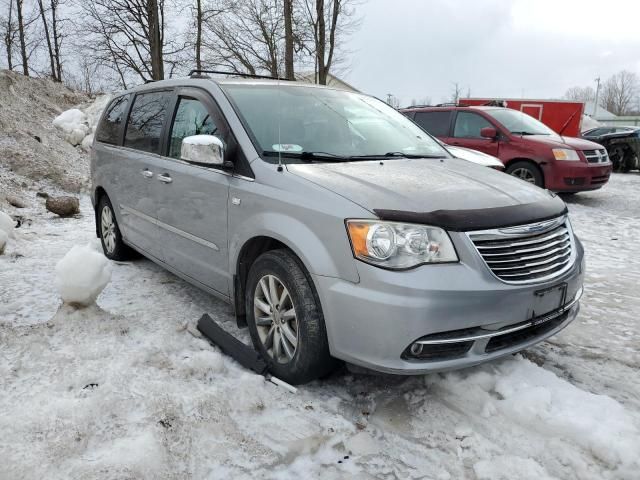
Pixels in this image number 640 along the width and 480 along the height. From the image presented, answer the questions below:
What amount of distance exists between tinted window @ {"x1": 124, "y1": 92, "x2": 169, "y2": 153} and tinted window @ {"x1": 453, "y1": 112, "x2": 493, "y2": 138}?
6.41 meters

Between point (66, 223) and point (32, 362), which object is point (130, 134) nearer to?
point (32, 362)

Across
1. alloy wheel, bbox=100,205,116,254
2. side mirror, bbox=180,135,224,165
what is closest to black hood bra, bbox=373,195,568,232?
side mirror, bbox=180,135,224,165

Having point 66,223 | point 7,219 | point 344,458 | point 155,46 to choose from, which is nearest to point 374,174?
point 344,458

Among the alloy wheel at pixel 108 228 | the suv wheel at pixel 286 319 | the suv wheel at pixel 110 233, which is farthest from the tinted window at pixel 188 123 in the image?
the alloy wheel at pixel 108 228

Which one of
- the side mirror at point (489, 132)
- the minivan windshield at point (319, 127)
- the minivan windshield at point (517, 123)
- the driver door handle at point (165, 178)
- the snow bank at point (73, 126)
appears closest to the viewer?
the minivan windshield at point (319, 127)

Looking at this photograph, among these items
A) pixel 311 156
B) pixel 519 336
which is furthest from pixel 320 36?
pixel 519 336

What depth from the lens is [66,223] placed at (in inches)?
278

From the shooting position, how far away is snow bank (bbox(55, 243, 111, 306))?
325 centimetres

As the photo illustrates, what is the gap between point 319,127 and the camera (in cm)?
336

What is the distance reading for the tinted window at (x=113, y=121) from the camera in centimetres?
486

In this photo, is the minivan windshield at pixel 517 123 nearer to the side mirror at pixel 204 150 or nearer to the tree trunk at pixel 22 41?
the side mirror at pixel 204 150

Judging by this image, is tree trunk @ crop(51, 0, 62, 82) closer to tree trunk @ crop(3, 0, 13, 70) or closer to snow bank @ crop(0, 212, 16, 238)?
tree trunk @ crop(3, 0, 13, 70)

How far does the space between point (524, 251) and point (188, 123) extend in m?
2.44

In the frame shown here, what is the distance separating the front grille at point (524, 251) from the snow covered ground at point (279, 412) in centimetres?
63
